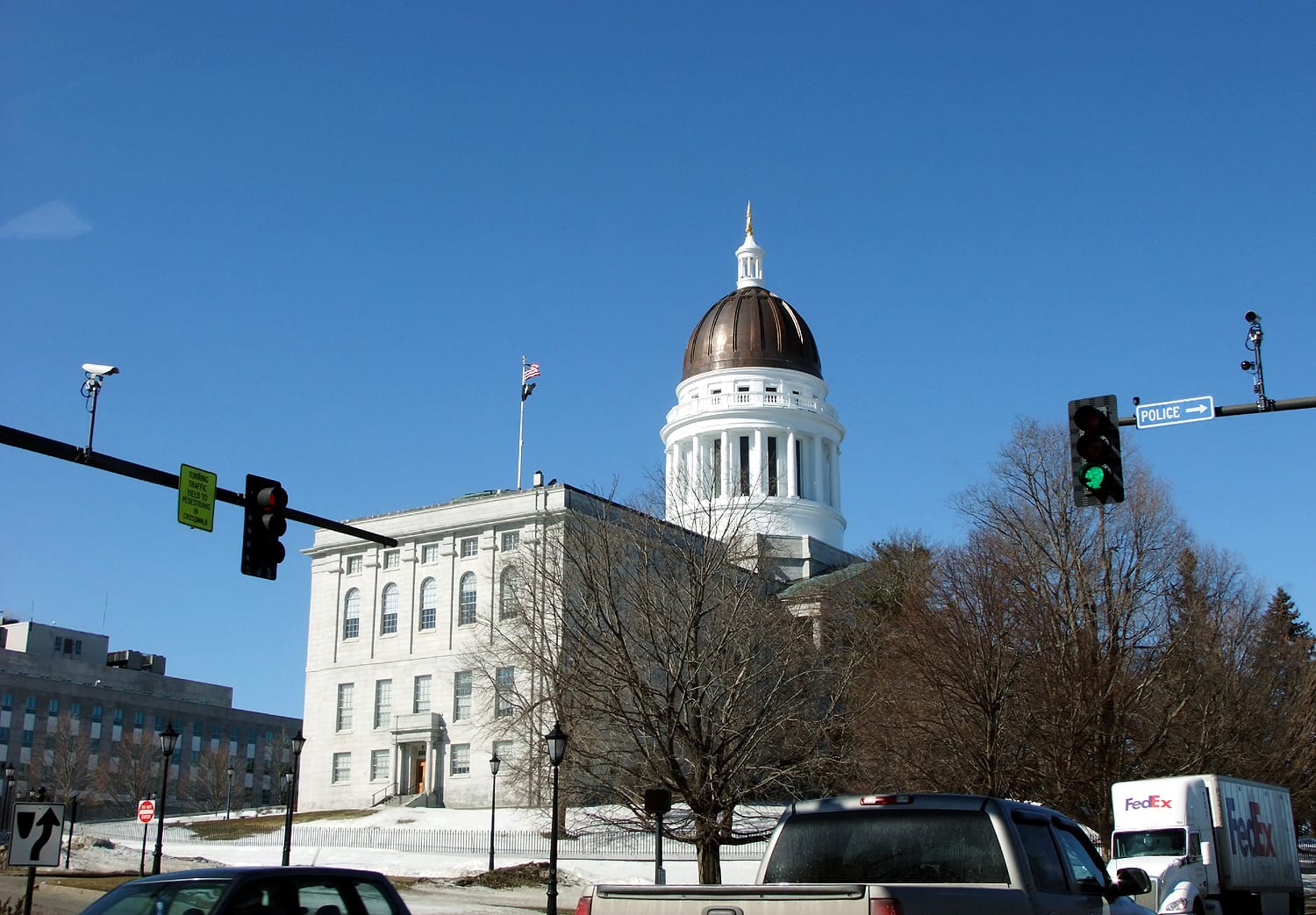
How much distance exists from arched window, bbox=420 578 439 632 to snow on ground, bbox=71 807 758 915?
50.0 ft

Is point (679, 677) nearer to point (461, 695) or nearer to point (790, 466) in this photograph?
point (461, 695)

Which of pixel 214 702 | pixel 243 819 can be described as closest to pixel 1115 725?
pixel 243 819

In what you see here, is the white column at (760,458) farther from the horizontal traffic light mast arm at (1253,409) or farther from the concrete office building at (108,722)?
the horizontal traffic light mast arm at (1253,409)

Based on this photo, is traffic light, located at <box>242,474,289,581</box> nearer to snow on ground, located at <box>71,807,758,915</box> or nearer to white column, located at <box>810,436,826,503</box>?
snow on ground, located at <box>71,807,758,915</box>

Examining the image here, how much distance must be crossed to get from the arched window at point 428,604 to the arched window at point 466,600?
1.65m

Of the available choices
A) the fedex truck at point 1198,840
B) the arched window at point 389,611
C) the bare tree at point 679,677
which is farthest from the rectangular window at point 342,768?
the fedex truck at point 1198,840

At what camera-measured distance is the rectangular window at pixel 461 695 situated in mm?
70375

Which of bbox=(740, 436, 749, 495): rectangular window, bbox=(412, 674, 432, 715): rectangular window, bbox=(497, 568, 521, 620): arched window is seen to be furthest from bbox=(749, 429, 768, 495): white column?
bbox=(412, 674, 432, 715): rectangular window

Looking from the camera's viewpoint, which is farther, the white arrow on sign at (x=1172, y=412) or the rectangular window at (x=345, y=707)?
the rectangular window at (x=345, y=707)

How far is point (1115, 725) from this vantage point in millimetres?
39688

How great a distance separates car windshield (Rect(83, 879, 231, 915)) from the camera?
9.67 metres

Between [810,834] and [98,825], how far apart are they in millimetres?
58990

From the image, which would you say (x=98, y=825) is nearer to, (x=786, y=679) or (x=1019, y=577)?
(x=786, y=679)

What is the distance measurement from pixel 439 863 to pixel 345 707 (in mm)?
32009
